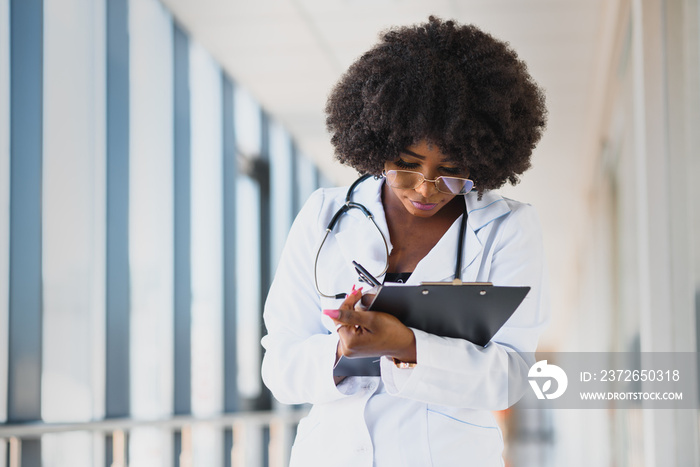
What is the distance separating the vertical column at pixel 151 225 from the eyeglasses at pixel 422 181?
2698 millimetres

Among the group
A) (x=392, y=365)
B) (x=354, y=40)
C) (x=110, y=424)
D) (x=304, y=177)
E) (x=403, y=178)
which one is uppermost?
(x=354, y=40)

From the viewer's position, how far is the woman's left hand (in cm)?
121

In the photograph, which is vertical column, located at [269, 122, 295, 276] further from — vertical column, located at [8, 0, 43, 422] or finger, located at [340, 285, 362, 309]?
finger, located at [340, 285, 362, 309]

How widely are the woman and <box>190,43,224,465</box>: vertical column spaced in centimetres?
352

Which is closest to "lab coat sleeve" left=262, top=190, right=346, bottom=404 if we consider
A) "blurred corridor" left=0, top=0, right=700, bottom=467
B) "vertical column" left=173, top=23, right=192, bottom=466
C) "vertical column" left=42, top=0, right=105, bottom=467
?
"blurred corridor" left=0, top=0, right=700, bottom=467

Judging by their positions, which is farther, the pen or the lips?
the lips

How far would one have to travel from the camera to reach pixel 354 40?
481cm

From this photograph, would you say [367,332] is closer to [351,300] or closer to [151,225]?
[351,300]

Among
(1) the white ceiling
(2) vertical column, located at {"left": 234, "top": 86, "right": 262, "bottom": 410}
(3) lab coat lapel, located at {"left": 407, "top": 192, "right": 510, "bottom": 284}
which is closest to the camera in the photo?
(3) lab coat lapel, located at {"left": 407, "top": 192, "right": 510, "bottom": 284}

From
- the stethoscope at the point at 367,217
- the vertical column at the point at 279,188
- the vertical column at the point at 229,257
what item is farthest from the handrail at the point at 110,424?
the vertical column at the point at 279,188

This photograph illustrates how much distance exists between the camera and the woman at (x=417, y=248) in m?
1.34

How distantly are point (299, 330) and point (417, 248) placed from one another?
0.92 feet

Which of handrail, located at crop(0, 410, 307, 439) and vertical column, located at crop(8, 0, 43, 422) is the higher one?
vertical column, located at crop(8, 0, 43, 422)

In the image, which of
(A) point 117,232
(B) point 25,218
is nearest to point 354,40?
(A) point 117,232
